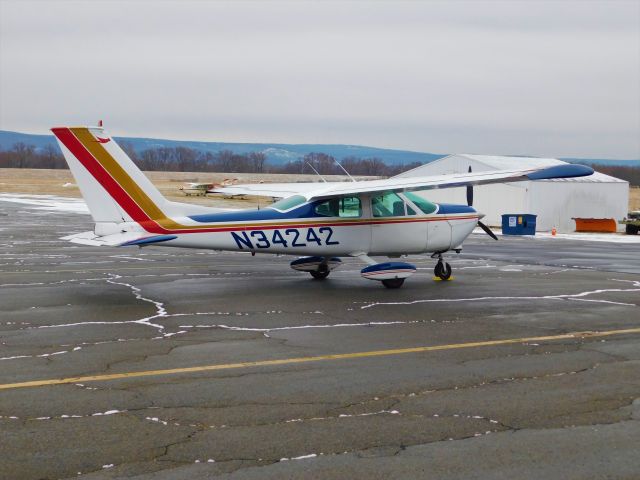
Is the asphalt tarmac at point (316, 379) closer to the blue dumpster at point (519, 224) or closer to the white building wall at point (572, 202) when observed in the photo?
the blue dumpster at point (519, 224)

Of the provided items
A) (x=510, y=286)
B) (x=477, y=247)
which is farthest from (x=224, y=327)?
(x=477, y=247)

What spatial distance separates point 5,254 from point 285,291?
11108mm

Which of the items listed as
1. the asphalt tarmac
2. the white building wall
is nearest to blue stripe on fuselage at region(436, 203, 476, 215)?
the asphalt tarmac

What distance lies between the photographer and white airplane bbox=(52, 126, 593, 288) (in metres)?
14.8

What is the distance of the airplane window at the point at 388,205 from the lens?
1691 centimetres

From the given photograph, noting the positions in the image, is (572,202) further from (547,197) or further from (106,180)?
(106,180)

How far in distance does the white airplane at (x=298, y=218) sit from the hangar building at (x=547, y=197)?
26.5 meters

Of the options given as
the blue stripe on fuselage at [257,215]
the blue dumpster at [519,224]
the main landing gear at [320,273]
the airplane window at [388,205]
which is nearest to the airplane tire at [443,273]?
the airplane window at [388,205]

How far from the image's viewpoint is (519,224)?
125 ft

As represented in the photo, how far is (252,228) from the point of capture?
15.5 meters

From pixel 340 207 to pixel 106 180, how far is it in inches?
185

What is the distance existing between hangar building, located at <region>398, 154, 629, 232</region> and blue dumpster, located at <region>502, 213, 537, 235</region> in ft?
15.4

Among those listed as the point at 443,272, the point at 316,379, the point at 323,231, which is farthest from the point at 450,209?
the point at 316,379

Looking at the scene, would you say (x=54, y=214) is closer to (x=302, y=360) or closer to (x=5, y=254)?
Result: (x=5, y=254)
